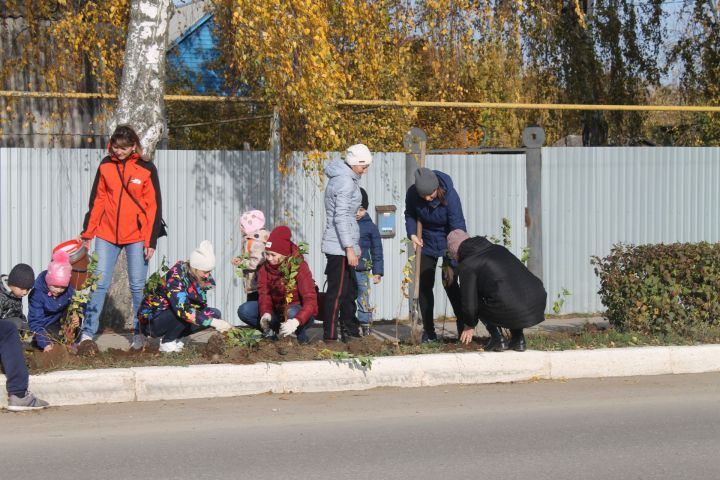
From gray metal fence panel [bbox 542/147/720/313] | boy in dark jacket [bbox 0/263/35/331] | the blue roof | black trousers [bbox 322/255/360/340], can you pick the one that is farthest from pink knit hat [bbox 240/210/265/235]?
the blue roof

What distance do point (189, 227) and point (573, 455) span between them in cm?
588

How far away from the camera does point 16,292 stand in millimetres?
7836

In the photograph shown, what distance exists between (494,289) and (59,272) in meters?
3.32

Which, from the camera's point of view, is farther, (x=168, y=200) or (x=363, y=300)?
(x=168, y=200)

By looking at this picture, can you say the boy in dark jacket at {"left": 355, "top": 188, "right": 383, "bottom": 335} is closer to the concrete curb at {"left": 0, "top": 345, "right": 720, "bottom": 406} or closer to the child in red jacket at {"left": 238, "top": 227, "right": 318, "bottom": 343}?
the child in red jacket at {"left": 238, "top": 227, "right": 318, "bottom": 343}

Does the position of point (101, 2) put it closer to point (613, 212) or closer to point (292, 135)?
point (292, 135)

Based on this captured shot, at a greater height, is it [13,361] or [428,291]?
[428,291]

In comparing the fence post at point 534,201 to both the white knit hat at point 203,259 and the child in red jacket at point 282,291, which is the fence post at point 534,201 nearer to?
the child in red jacket at point 282,291

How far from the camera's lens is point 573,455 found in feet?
19.6

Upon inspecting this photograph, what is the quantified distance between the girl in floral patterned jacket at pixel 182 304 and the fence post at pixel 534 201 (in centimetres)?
323

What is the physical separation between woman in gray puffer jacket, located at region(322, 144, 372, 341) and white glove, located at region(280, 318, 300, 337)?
0.41 meters

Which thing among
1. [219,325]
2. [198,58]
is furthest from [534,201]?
[198,58]

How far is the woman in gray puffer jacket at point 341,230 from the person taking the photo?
877 centimetres

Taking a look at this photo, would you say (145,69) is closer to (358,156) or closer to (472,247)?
(358,156)
